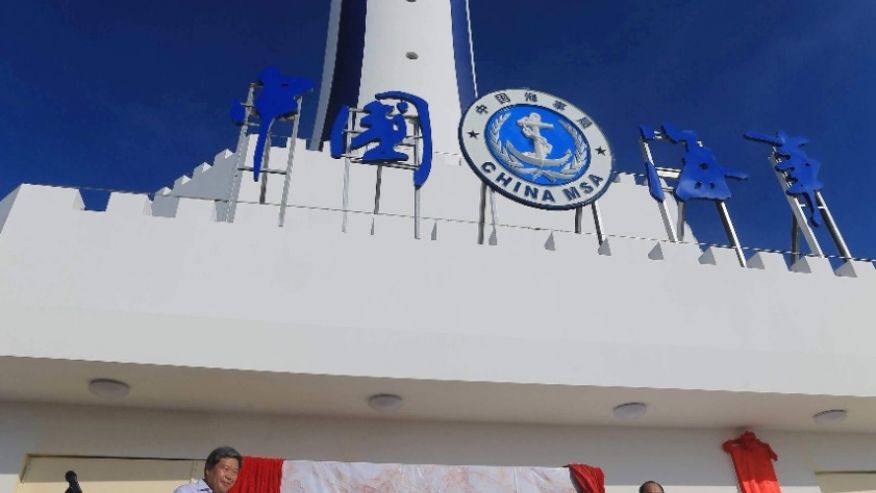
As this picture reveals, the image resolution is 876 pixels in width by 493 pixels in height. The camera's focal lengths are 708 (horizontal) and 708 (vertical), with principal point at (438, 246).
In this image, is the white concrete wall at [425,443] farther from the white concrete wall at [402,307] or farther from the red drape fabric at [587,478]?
the white concrete wall at [402,307]

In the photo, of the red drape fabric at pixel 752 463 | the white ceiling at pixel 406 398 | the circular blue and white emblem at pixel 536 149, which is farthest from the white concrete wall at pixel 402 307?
the circular blue and white emblem at pixel 536 149

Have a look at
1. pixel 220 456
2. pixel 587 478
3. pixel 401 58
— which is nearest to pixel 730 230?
pixel 587 478

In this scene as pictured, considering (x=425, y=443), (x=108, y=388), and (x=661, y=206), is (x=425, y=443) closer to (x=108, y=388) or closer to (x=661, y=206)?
(x=108, y=388)

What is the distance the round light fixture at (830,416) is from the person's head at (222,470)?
6.32m

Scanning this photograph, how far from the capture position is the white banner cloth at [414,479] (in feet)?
18.6

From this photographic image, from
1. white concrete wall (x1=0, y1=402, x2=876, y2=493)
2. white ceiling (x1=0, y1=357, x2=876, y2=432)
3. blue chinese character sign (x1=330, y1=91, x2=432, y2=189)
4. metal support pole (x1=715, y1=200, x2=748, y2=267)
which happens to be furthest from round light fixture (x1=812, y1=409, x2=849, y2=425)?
blue chinese character sign (x1=330, y1=91, x2=432, y2=189)

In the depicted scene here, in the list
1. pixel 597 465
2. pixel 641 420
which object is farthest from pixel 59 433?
pixel 641 420

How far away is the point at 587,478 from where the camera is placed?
20.3 ft

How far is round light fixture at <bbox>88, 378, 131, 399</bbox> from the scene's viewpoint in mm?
6062

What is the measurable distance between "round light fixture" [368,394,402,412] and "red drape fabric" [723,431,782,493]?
3678mm

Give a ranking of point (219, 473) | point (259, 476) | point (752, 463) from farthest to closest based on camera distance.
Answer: point (752, 463), point (259, 476), point (219, 473)

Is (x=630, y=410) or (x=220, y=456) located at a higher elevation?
(x=630, y=410)

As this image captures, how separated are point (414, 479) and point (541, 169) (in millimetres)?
4303

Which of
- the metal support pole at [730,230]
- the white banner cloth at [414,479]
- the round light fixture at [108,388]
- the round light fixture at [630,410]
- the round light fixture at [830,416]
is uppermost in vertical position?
the metal support pole at [730,230]
